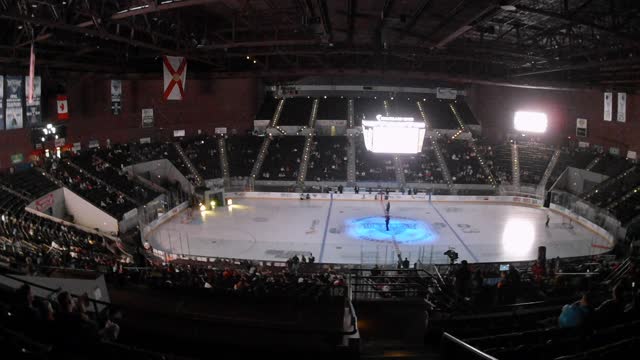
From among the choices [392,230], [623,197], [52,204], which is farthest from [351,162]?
[52,204]

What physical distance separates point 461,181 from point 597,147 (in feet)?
36.5

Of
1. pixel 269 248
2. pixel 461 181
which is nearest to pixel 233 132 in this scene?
pixel 461 181

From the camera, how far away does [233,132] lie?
160 ft

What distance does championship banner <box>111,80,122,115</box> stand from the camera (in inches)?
1538

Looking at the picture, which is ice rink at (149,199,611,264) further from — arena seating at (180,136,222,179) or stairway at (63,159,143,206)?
arena seating at (180,136,222,179)

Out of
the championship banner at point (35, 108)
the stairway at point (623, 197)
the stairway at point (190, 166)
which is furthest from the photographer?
the stairway at point (190, 166)

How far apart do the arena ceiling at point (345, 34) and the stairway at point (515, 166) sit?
945 centimetres

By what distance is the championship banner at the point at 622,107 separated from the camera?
38.0 meters

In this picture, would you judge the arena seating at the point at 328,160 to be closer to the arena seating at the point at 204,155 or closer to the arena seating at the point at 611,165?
the arena seating at the point at 204,155

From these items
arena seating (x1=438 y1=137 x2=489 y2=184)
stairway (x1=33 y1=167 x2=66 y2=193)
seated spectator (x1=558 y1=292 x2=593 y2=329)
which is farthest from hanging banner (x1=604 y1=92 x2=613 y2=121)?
stairway (x1=33 y1=167 x2=66 y2=193)

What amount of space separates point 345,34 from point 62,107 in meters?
20.9

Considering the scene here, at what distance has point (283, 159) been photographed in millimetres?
45594

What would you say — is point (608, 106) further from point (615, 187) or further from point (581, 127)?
point (615, 187)

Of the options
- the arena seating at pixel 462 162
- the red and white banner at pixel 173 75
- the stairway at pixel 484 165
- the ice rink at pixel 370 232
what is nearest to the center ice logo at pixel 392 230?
the ice rink at pixel 370 232
